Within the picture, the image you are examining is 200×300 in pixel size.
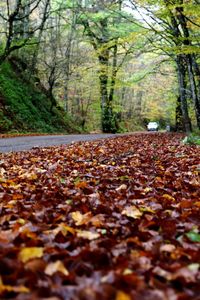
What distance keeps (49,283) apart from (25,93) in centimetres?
2469

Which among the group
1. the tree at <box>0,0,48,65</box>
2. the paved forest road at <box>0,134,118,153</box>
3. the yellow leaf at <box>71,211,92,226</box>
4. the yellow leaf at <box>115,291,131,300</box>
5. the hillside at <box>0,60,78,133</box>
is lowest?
the yellow leaf at <box>71,211,92,226</box>

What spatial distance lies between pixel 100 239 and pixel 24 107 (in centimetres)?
2182

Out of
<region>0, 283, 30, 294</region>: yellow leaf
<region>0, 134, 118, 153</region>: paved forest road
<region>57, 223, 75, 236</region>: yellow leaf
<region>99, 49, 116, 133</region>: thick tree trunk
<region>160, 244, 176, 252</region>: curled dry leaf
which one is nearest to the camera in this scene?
<region>0, 283, 30, 294</region>: yellow leaf

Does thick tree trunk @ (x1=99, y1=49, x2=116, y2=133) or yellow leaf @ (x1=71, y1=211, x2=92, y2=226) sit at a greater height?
thick tree trunk @ (x1=99, y1=49, x2=116, y2=133)

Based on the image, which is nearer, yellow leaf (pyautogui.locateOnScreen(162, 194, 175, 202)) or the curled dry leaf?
the curled dry leaf

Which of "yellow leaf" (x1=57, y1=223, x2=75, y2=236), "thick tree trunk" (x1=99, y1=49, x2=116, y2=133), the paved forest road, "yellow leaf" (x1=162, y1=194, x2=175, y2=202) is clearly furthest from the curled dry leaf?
"thick tree trunk" (x1=99, y1=49, x2=116, y2=133)

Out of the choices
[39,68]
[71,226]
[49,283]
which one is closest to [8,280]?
[49,283]

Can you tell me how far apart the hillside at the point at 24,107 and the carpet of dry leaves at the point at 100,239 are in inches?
617

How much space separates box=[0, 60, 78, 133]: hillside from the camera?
21.6 meters

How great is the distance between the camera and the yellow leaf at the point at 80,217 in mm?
3098

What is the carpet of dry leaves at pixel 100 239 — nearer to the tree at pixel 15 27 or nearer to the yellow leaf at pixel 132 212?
the yellow leaf at pixel 132 212

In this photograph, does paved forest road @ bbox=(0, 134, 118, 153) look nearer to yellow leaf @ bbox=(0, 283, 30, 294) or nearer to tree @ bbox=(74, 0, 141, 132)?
yellow leaf @ bbox=(0, 283, 30, 294)

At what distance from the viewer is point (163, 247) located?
246 cm

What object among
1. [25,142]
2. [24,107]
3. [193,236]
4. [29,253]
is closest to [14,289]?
[29,253]
